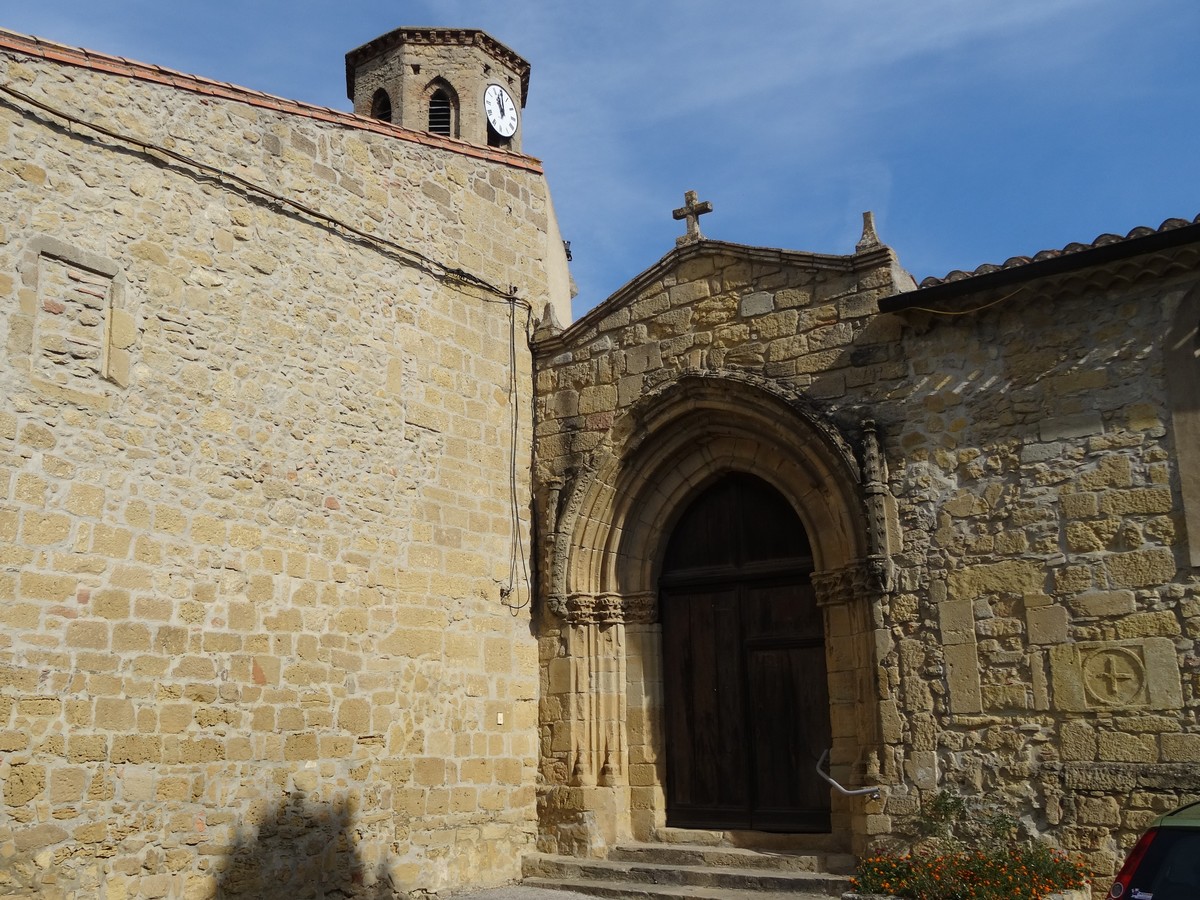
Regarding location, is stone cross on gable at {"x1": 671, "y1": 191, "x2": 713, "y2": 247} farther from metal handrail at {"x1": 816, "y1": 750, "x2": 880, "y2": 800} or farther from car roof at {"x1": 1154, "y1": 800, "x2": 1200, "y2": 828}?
car roof at {"x1": 1154, "y1": 800, "x2": 1200, "y2": 828}

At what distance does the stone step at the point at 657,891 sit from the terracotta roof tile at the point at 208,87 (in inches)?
233

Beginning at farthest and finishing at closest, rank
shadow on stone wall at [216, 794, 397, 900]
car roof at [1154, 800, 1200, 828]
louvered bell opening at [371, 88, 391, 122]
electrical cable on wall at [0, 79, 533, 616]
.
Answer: louvered bell opening at [371, 88, 391, 122] → electrical cable on wall at [0, 79, 533, 616] → shadow on stone wall at [216, 794, 397, 900] → car roof at [1154, 800, 1200, 828]

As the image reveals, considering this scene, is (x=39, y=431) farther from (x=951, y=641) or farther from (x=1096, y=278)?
(x=1096, y=278)

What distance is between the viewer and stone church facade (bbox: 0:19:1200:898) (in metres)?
6.84

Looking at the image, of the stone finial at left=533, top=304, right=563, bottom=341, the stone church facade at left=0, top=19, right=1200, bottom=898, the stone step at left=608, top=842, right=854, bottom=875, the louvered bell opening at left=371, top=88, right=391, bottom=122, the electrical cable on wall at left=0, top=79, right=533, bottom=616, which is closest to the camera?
the stone church facade at left=0, top=19, right=1200, bottom=898

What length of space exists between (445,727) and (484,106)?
9519 millimetres

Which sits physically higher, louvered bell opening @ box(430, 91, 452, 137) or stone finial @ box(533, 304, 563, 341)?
louvered bell opening @ box(430, 91, 452, 137)

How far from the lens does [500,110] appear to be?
1588 cm

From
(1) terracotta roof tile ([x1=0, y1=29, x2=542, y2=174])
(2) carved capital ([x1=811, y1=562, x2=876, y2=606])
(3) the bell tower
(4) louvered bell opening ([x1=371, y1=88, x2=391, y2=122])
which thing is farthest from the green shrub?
(4) louvered bell opening ([x1=371, y1=88, x2=391, y2=122])

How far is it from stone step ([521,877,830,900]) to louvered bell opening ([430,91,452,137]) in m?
9.90

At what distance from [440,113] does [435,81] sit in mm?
425

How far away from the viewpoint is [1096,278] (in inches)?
301

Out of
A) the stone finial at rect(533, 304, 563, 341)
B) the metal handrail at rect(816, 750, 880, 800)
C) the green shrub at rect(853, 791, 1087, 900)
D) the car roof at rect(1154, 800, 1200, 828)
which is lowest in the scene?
the green shrub at rect(853, 791, 1087, 900)

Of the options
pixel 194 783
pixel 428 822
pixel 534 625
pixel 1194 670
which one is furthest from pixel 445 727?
pixel 1194 670
